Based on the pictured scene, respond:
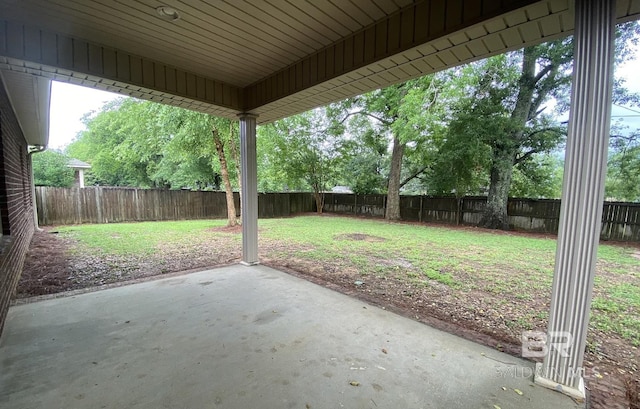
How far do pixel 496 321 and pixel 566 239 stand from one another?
155 cm

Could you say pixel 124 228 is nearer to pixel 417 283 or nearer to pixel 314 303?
pixel 314 303

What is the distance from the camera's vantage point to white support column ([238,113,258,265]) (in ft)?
14.7

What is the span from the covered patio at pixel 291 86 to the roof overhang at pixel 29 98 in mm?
61

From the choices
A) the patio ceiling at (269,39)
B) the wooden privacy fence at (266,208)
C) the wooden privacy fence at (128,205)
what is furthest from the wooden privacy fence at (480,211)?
the patio ceiling at (269,39)

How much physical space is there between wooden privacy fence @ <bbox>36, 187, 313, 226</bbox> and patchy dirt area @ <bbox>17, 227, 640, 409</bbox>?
11.6ft

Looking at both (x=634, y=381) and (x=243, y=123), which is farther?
(x=243, y=123)

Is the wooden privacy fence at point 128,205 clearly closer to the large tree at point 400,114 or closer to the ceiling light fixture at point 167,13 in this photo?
the large tree at point 400,114

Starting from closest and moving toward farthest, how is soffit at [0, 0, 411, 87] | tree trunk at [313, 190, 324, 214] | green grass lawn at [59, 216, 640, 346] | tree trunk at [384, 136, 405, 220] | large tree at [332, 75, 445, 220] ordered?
soffit at [0, 0, 411, 87], green grass lawn at [59, 216, 640, 346], large tree at [332, 75, 445, 220], tree trunk at [384, 136, 405, 220], tree trunk at [313, 190, 324, 214]

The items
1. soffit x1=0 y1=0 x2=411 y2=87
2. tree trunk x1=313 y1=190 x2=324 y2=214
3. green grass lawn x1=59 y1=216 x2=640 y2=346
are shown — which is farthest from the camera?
tree trunk x1=313 y1=190 x2=324 y2=214

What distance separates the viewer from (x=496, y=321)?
2.89 metres

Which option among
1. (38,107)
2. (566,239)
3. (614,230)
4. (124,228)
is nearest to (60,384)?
(566,239)

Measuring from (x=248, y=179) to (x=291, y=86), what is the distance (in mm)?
1729

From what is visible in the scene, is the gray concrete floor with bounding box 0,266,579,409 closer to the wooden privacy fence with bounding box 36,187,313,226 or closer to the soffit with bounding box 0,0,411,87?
the soffit with bounding box 0,0,411,87

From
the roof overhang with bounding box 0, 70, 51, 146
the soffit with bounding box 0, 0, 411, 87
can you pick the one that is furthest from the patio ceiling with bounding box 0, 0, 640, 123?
the roof overhang with bounding box 0, 70, 51, 146
